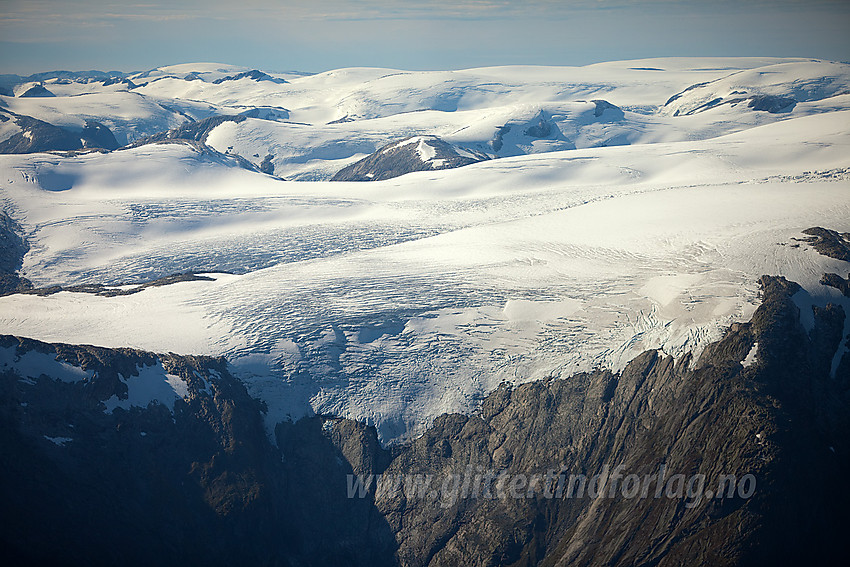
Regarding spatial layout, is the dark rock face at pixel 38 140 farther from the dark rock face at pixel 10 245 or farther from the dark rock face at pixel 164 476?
the dark rock face at pixel 164 476

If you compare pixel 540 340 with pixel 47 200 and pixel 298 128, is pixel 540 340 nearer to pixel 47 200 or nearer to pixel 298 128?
pixel 47 200

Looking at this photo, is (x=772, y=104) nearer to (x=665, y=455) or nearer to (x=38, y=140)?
(x=665, y=455)

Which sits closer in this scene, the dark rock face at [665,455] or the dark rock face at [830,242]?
the dark rock face at [665,455]

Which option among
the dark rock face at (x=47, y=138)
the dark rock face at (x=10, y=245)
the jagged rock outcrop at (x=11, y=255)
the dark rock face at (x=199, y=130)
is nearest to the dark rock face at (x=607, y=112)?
the dark rock face at (x=199, y=130)

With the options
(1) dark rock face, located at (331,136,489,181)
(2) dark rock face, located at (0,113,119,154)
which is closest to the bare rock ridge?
(1) dark rock face, located at (331,136,489,181)

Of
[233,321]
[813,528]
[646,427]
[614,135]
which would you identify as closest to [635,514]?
[646,427]
